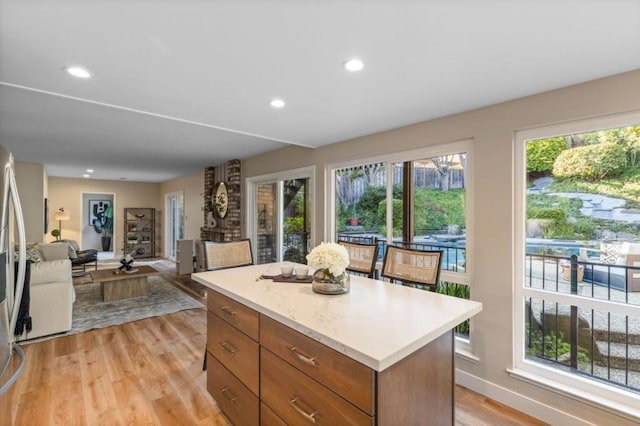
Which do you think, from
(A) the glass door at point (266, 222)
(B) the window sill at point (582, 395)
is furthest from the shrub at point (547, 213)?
(A) the glass door at point (266, 222)

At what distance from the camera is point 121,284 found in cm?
473

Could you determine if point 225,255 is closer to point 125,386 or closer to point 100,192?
point 125,386

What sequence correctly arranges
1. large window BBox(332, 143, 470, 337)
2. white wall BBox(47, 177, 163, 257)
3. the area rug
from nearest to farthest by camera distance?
large window BBox(332, 143, 470, 337) → the area rug → white wall BBox(47, 177, 163, 257)

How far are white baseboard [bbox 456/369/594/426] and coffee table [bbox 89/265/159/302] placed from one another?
473cm

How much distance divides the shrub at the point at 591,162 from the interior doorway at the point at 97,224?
11.6m

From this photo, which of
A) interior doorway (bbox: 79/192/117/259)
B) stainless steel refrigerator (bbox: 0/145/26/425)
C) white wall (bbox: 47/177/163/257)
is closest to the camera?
stainless steel refrigerator (bbox: 0/145/26/425)

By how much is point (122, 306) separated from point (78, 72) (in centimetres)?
365

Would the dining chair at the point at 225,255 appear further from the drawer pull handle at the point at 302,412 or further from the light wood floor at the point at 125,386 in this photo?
the drawer pull handle at the point at 302,412

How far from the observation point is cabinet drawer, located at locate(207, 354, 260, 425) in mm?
1652

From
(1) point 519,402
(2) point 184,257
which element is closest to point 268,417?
(1) point 519,402

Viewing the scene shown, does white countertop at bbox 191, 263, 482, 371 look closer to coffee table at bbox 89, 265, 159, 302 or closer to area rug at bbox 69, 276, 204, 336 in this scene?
area rug at bbox 69, 276, 204, 336

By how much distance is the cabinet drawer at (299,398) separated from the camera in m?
1.14

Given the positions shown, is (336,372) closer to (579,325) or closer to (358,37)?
(358,37)

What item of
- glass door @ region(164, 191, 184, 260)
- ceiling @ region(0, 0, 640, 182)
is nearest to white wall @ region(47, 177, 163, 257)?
glass door @ region(164, 191, 184, 260)
